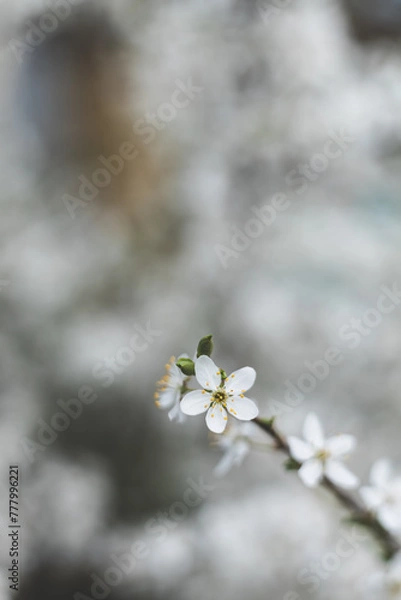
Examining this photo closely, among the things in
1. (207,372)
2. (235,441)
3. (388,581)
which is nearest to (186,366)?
(207,372)

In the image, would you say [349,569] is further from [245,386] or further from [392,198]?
[392,198]

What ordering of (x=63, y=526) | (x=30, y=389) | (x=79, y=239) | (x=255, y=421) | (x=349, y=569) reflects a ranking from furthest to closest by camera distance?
(x=79, y=239)
(x=30, y=389)
(x=63, y=526)
(x=349, y=569)
(x=255, y=421)

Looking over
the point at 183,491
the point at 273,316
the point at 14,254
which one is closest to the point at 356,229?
the point at 273,316
